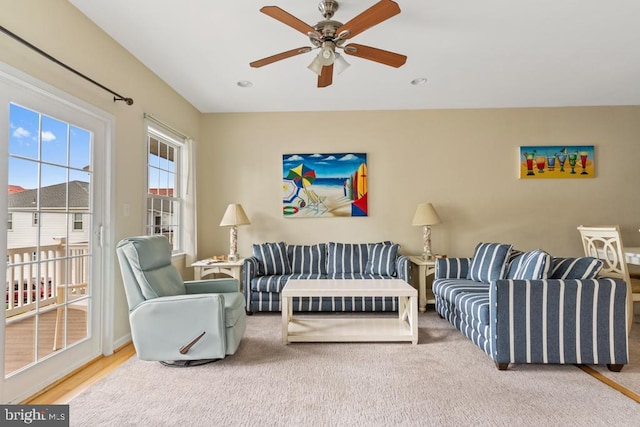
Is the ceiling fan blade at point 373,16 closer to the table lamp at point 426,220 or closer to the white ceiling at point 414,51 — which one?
the white ceiling at point 414,51

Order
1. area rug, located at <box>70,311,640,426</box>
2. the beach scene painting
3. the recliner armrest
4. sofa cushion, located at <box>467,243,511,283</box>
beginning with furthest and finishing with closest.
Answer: the beach scene painting → sofa cushion, located at <box>467,243,511,283</box> → the recliner armrest → area rug, located at <box>70,311,640,426</box>

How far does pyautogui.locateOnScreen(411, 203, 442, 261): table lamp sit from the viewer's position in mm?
4227

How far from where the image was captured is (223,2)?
238 cm

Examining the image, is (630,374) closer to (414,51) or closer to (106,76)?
(414,51)

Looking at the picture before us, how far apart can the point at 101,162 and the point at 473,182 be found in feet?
13.8

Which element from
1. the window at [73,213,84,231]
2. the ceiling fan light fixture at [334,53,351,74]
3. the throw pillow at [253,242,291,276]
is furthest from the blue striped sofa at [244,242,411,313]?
the ceiling fan light fixture at [334,53,351,74]

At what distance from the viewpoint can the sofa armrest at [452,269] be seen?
3746 millimetres

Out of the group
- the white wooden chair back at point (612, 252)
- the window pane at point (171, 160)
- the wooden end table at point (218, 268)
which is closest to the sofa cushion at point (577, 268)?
the white wooden chair back at point (612, 252)

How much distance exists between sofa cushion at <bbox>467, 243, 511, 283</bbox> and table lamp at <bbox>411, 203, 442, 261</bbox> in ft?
2.21

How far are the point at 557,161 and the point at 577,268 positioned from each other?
2.62 metres

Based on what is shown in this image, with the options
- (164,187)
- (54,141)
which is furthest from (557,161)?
(54,141)

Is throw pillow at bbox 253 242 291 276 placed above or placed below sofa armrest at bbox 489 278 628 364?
above

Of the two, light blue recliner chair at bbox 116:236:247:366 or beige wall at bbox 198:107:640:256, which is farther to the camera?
beige wall at bbox 198:107:640:256

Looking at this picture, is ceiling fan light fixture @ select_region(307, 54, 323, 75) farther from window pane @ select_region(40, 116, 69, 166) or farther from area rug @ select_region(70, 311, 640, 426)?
area rug @ select_region(70, 311, 640, 426)
